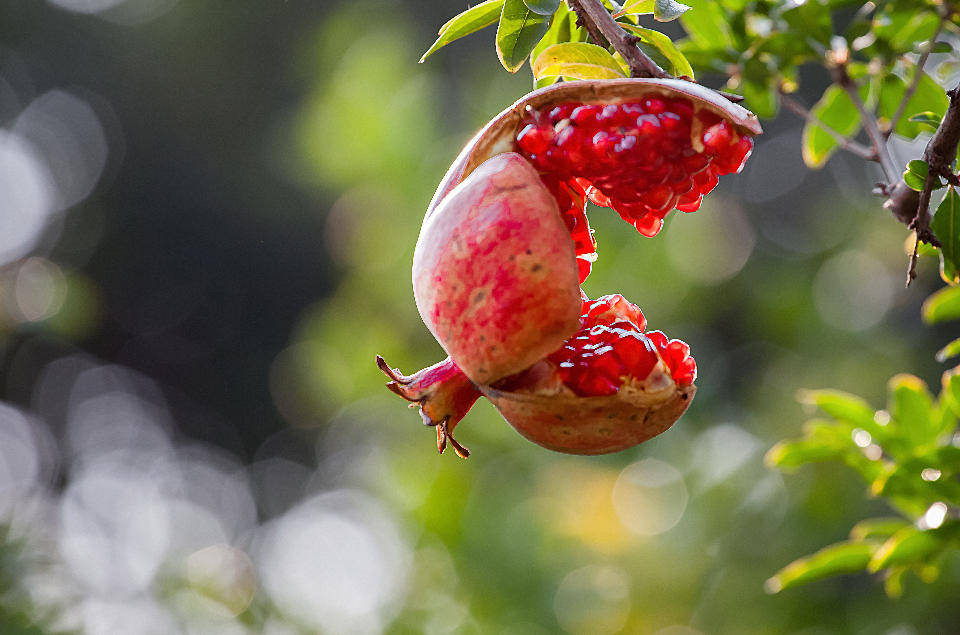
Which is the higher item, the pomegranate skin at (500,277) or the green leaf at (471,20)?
the green leaf at (471,20)

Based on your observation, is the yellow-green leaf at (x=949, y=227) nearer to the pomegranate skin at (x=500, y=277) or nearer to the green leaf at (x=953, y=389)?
the green leaf at (x=953, y=389)

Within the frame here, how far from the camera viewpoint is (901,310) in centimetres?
419

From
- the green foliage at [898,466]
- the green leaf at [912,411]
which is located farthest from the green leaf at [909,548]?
the green leaf at [912,411]

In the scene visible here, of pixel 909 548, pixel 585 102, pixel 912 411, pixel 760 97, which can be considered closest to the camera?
pixel 585 102

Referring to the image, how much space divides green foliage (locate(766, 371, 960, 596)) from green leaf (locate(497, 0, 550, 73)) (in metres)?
0.66

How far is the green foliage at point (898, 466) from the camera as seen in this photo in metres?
1.10

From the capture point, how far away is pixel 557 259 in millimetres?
707

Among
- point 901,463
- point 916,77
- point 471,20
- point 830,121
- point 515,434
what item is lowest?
point 515,434

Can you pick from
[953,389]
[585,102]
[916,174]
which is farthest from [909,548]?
[585,102]

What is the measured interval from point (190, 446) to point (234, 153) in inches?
98.5

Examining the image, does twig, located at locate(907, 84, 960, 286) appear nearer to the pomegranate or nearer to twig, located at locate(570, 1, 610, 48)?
the pomegranate

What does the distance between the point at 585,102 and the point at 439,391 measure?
0.95 feet

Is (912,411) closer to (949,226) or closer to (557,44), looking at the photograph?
(949,226)

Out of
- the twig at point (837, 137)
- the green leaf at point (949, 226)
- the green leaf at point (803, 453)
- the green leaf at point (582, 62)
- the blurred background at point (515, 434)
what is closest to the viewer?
the green leaf at point (582, 62)
